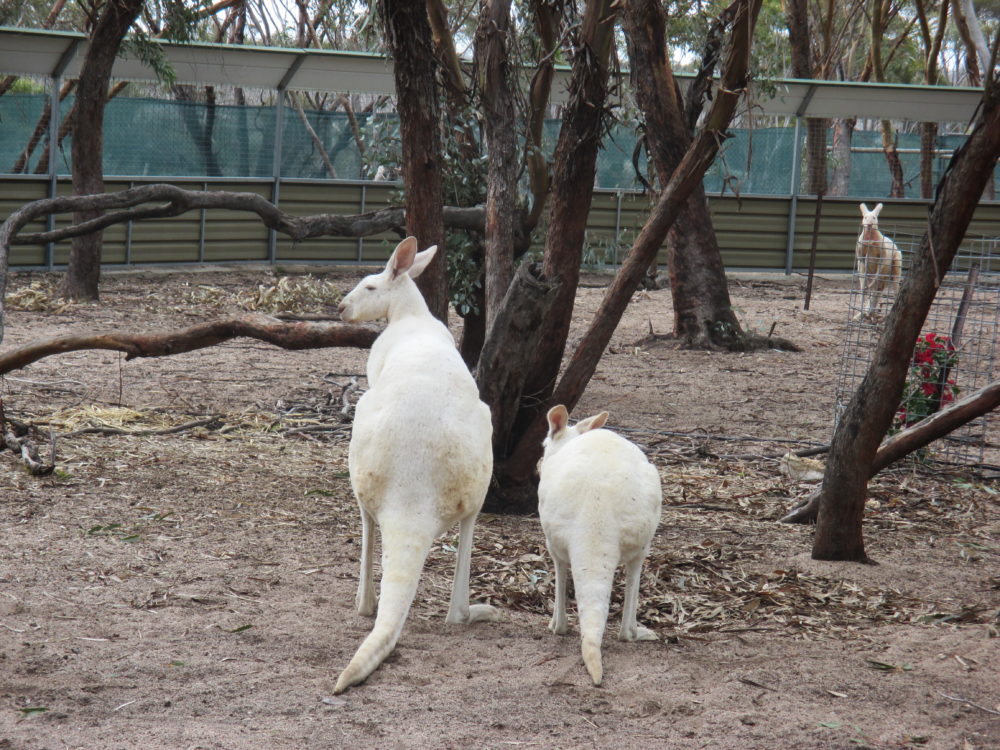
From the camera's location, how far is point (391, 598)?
354cm

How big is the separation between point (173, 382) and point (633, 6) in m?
4.29

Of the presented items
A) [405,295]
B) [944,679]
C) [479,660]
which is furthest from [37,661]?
[944,679]

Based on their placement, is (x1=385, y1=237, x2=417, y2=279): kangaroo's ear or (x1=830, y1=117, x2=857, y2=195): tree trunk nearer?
(x1=385, y1=237, x2=417, y2=279): kangaroo's ear

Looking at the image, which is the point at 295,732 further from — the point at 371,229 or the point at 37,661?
the point at 371,229

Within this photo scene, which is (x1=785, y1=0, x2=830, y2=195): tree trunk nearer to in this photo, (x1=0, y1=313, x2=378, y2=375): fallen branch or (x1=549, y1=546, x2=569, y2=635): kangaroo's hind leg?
(x1=0, y1=313, x2=378, y2=375): fallen branch

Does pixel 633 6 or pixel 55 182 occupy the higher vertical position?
pixel 633 6

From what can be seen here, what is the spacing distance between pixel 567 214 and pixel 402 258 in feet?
4.57

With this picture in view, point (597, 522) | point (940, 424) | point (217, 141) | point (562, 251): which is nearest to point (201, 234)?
point (217, 141)

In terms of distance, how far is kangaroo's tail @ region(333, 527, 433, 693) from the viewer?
11.2 ft

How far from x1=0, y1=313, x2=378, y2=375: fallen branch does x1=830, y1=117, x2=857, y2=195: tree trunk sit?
683 inches

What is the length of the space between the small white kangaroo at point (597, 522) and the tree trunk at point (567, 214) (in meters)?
1.69

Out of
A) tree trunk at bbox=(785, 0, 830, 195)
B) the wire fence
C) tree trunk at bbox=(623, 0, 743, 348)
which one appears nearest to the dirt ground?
tree trunk at bbox=(623, 0, 743, 348)

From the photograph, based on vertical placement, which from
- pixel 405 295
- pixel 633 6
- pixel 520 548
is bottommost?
pixel 520 548

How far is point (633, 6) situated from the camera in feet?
25.1
